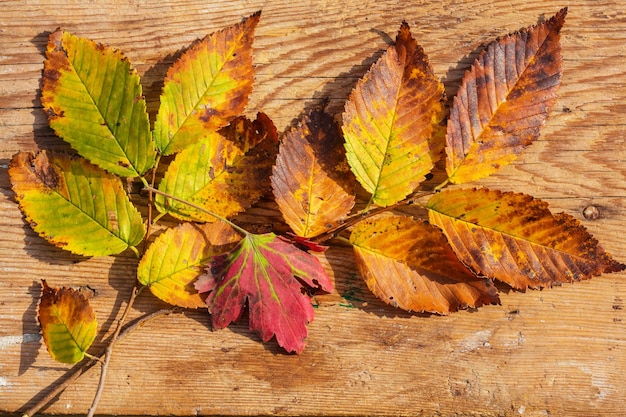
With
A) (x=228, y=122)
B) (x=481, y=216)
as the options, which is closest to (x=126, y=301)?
(x=228, y=122)

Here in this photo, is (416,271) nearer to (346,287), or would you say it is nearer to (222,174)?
(346,287)

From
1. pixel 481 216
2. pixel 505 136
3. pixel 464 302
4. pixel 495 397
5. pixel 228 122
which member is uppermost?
pixel 228 122

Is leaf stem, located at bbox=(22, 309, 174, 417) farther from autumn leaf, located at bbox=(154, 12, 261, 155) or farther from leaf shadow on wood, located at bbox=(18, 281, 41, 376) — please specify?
autumn leaf, located at bbox=(154, 12, 261, 155)

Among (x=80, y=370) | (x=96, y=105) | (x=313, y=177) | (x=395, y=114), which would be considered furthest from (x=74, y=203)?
(x=395, y=114)

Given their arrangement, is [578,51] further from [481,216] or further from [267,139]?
[267,139]

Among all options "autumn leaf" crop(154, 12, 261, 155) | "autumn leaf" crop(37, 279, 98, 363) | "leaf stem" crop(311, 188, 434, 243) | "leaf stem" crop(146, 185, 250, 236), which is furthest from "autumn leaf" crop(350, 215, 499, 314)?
"autumn leaf" crop(37, 279, 98, 363)

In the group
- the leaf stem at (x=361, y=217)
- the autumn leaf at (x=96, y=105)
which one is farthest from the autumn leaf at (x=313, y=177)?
the autumn leaf at (x=96, y=105)

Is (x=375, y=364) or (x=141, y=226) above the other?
(x=141, y=226)
